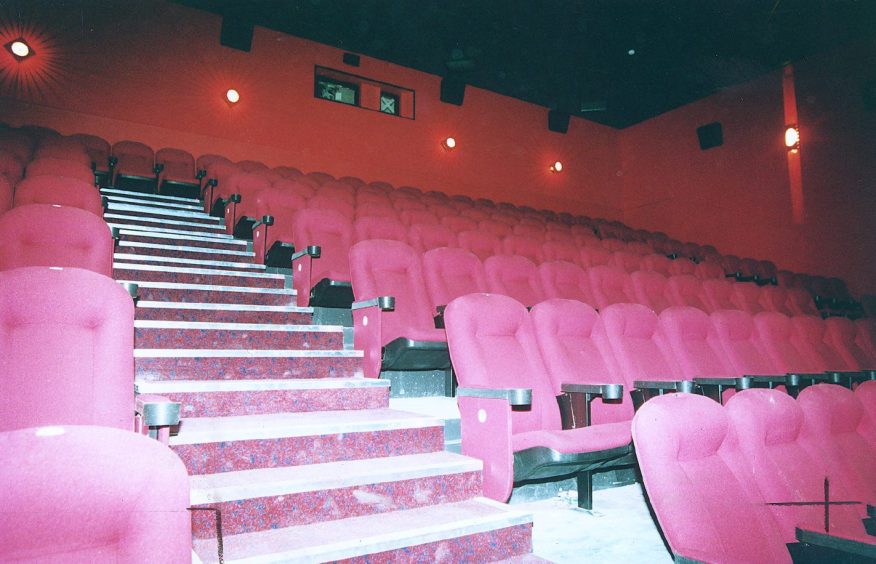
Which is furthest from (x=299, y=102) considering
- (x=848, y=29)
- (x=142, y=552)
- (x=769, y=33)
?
(x=142, y=552)

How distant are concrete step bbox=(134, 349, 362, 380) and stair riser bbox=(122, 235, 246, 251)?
1.05 meters

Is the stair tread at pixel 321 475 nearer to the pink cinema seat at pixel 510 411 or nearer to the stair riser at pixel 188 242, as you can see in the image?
the pink cinema seat at pixel 510 411

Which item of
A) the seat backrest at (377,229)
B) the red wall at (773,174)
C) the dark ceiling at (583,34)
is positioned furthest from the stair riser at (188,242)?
the red wall at (773,174)

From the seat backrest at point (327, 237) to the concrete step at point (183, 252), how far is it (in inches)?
13.8

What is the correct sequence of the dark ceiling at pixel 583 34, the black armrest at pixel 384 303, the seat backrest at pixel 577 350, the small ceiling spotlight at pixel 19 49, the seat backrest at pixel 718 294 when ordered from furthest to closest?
the dark ceiling at pixel 583 34 → the small ceiling spotlight at pixel 19 49 → the seat backrest at pixel 718 294 → the black armrest at pixel 384 303 → the seat backrest at pixel 577 350

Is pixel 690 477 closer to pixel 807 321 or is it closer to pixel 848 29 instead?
pixel 807 321

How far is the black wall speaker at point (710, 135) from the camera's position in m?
5.28

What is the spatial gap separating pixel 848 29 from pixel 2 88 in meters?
5.76

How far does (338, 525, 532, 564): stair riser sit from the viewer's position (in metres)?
0.95

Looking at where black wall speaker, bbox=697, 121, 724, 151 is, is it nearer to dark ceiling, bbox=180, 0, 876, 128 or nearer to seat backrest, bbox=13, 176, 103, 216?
dark ceiling, bbox=180, 0, 876, 128

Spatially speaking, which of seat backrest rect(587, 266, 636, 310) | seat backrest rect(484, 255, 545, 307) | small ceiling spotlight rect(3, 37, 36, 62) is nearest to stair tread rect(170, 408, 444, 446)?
seat backrest rect(484, 255, 545, 307)

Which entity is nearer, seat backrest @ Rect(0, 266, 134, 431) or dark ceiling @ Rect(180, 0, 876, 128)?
seat backrest @ Rect(0, 266, 134, 431)

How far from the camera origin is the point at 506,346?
1.48 meters

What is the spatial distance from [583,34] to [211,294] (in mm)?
3606
